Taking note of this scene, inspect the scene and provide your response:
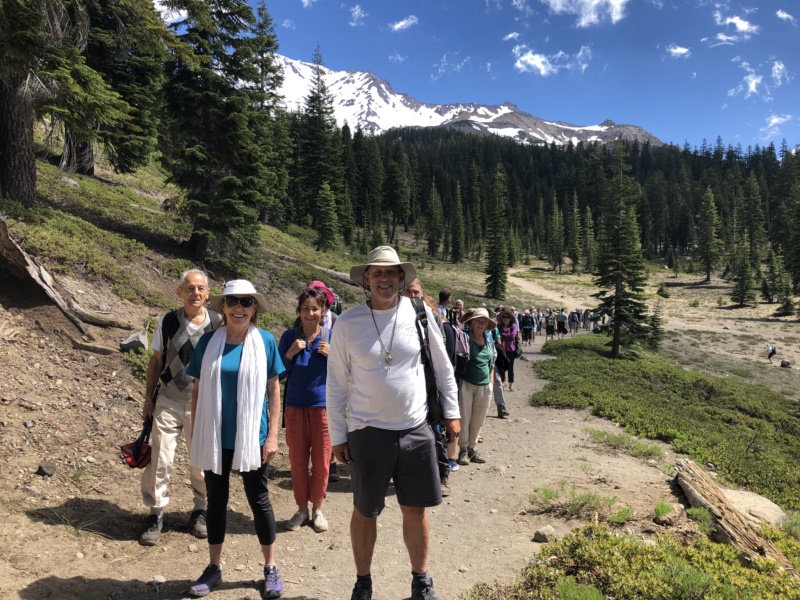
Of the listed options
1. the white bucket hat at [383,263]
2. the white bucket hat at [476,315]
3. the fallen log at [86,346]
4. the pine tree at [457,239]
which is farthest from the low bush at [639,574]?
the pine tree at [457,239]

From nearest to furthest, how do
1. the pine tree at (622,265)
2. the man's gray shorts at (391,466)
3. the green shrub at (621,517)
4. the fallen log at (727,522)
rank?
1. the man's gray shorts at (391,466)
2. the fallen log at (727,522)
3. the green shrub at (621,517)
4. the pine tree at (622,265)

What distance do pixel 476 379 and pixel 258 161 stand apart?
1068 cm

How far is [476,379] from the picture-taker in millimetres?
6941

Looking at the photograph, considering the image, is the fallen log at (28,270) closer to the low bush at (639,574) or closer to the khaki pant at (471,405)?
the khaki pant at (471,405)

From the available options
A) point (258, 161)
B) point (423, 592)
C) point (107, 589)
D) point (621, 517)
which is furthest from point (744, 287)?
point (107, 589)

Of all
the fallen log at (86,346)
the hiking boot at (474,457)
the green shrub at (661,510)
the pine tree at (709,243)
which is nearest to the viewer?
the green shrub at (661,510)

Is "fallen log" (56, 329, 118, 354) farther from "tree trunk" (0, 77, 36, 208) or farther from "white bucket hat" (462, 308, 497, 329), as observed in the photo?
"white bucket hat" (462, 308, 497, 329)

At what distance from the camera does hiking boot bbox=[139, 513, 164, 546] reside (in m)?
4.20

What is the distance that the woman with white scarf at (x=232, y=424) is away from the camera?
346 cm

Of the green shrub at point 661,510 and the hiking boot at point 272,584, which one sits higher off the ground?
the hiking boot at point 272,584

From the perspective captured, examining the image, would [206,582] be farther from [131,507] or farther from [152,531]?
[131,507]

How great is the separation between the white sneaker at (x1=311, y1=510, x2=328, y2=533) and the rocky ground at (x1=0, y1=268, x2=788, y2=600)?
0.23ft

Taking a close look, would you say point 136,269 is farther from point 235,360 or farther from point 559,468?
point 559,468

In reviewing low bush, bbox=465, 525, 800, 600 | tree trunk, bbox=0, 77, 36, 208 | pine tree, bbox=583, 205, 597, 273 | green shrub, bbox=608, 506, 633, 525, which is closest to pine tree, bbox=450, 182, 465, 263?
pine tree, bbox=583, 205, 597, 273
